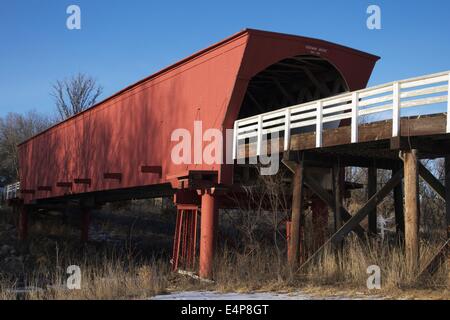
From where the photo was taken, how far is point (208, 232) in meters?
15.2

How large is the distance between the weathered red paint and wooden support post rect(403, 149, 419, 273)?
538cm

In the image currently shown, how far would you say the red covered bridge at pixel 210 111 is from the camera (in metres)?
14.3

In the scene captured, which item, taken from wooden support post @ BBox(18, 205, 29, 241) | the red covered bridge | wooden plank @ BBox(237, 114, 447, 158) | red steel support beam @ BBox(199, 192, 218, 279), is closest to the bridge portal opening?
the red covered bridge

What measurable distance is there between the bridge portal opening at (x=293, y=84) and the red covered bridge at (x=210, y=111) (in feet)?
0.11

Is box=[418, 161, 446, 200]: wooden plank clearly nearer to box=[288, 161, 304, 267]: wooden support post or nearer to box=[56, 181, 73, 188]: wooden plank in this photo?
box=[288, 161, 304, 267]: wooden support post

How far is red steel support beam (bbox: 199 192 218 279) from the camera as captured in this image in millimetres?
14781

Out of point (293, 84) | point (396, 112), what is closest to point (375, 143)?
point (396, 112)

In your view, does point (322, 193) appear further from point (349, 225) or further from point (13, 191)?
point (13, 191)

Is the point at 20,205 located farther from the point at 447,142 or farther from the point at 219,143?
the point at 447,142

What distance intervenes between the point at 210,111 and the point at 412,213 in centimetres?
701

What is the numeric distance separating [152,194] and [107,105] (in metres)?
4.17

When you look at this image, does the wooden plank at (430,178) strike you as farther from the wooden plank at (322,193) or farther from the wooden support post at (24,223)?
the wooden support post at (24,223)

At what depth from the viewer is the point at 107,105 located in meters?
22.6

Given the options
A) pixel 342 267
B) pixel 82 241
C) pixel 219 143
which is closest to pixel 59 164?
pixel 82 241
